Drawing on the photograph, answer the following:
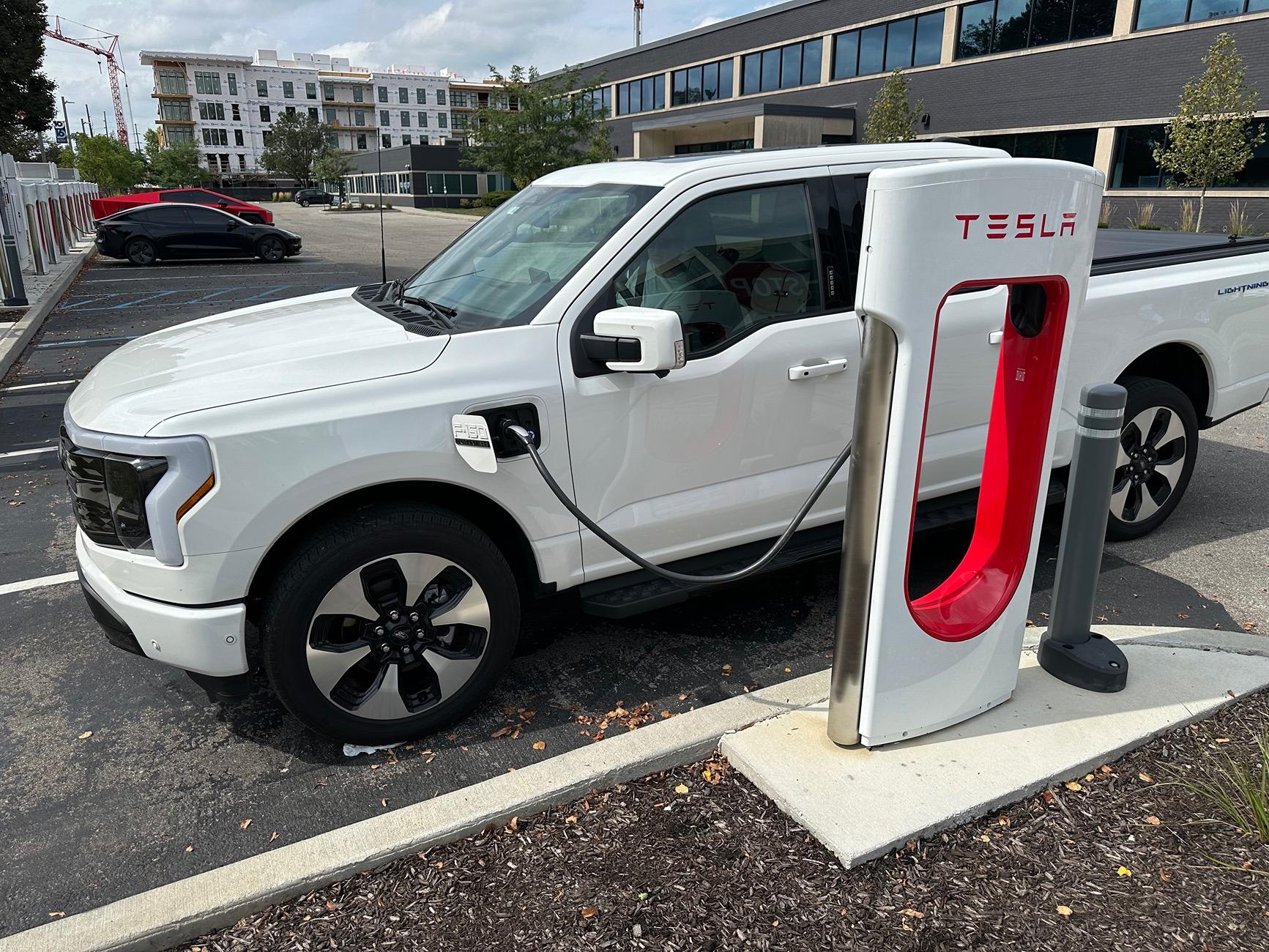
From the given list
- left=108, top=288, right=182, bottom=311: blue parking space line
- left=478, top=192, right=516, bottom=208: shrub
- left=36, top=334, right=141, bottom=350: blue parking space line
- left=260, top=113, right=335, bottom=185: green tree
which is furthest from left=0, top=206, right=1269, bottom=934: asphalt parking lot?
left=260, top=113, right=335, bottom=185: green tree

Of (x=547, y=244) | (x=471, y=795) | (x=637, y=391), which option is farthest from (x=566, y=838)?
(x=547, y=244)

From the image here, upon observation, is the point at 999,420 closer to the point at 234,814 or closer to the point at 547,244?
the point at 547,244

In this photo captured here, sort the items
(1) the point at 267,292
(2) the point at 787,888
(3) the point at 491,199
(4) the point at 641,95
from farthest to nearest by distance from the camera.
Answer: (4) the point at 641,95
(3) the point at 491,199
(1) the point at 267,292
(2) the point at 787,888

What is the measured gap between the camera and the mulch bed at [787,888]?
2344mm

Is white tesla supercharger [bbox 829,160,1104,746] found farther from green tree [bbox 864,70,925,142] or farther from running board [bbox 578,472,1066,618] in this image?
green tree [bbox 864,70,925,142]

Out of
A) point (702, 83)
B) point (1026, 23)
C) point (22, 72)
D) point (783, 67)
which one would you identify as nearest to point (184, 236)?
point (22, 72)

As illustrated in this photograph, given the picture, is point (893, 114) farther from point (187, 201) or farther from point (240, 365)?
point (240, 365)

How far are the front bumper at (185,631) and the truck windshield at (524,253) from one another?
1.29m

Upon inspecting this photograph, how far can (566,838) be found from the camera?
2703 millimetres

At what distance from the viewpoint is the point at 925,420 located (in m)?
2.68

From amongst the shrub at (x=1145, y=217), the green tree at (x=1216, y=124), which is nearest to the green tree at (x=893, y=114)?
the shrub at (x=1145, y=217)

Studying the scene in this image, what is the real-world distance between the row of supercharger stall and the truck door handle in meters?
14.4

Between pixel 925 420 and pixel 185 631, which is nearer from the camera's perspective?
pixel 925 420

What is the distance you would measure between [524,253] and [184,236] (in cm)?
2135
